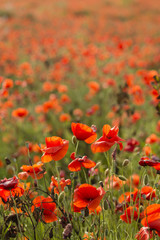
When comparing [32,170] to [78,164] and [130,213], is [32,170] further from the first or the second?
[130,213]

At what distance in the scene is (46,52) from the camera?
766cm

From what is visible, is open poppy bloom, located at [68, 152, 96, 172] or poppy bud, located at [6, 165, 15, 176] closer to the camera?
open poppy bloom, located at [68, 152, 96, 172]

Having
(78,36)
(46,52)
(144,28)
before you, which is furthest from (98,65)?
(144,28)

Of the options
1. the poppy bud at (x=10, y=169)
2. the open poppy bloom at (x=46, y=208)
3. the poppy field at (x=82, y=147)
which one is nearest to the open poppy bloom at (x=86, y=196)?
the poppy field at (x=82, y=147)

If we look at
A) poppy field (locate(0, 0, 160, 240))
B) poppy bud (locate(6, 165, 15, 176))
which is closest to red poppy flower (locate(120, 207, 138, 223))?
poppy field (locate(0, 0, 160, 240))

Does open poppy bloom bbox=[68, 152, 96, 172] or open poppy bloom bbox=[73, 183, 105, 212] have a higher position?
open poppy bloom bbox=[68, 152, 96, 172]

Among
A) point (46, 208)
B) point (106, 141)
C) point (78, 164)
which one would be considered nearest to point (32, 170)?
point (46, 208)

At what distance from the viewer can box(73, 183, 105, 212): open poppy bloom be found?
101 centimetres

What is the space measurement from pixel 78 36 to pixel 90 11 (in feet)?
26.0

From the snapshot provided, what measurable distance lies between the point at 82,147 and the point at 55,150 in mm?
2195

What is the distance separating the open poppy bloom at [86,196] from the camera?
39.8 inches

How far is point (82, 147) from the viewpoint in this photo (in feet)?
10.5

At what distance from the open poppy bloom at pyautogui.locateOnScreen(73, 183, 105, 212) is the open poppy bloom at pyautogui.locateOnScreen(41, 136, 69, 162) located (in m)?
0.13

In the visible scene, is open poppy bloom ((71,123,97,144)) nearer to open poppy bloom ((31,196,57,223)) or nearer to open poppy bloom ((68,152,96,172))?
open poppy bloom ((68,152,96,172))
